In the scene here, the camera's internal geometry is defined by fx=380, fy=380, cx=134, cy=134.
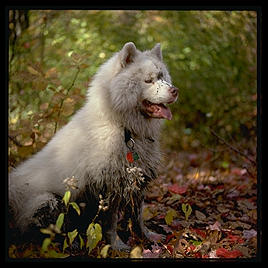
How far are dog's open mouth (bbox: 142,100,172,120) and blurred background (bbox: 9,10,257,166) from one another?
5.77ft

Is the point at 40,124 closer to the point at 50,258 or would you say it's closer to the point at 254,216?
the point at 50,258

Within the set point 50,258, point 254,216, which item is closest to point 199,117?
point 254,216

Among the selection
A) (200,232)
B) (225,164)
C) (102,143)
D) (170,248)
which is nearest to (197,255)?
(170,248)

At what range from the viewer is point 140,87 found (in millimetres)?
3344

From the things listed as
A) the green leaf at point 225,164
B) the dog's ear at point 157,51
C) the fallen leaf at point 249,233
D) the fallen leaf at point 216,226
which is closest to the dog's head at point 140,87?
the dog's ear at point 157,51

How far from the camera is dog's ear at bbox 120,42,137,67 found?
10.9ft

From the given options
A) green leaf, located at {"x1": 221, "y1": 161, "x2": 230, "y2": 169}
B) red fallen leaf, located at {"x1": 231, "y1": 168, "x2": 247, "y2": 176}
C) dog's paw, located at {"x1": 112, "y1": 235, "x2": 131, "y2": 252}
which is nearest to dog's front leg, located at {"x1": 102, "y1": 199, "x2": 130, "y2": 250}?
dog's paw, located at {"x1": 112, "y1": 235, "x2": 131, "y2": 252}

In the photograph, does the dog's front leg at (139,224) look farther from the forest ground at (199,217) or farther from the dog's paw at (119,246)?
the dog's paw at (119,246)

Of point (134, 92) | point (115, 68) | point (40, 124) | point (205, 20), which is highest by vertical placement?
point (205, 20)

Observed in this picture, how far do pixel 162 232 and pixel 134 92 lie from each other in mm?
1559

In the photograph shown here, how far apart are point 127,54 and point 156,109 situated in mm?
551

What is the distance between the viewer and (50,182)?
333 cm

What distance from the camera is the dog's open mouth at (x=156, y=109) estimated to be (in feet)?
11.1

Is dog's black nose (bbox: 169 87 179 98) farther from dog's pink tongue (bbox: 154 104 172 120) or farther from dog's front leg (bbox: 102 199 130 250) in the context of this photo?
dog's front leg (bbox: 102 199 130 250)
